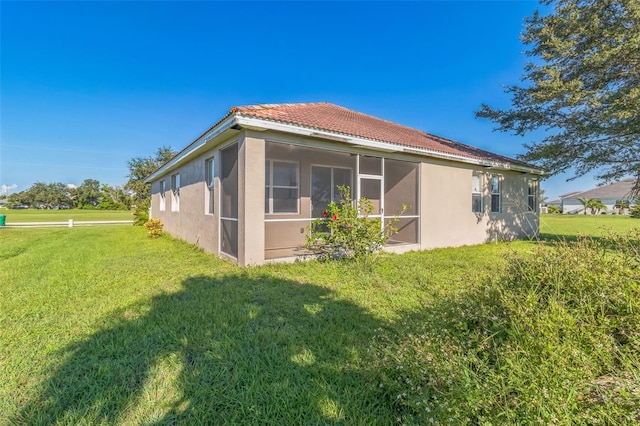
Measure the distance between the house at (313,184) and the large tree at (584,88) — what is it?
177 centimetres

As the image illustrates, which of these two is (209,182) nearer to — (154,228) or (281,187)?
(281,187)

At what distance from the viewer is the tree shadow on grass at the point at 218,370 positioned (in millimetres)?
1901

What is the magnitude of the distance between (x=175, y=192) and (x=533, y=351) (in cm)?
1362

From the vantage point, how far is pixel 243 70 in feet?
50.8

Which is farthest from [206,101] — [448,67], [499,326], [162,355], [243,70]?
[499,326]

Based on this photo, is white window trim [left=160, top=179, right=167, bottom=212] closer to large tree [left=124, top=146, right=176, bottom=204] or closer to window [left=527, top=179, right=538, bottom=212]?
window [left=527, top=179, right=538, bottom=212]

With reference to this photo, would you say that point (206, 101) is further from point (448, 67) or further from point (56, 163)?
point (56, 163)

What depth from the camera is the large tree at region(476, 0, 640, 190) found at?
26.9 ft

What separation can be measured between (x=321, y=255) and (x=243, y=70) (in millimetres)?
13131

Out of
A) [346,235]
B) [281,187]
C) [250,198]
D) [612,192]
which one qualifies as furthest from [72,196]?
[612,192]

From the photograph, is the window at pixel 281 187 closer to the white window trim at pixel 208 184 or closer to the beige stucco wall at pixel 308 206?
the beige stucco wall at pixel 308 206

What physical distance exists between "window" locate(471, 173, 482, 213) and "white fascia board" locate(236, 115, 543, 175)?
2.08 feet

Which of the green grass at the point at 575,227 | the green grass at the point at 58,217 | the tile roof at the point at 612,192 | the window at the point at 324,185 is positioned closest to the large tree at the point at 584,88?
the green grass at the point at 575,227

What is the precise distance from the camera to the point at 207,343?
283cm
